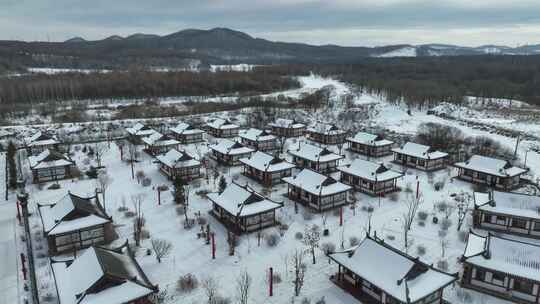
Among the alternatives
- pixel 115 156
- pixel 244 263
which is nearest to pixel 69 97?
pixel 115 156

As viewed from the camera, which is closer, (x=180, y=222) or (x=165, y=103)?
(x=180, y=222)

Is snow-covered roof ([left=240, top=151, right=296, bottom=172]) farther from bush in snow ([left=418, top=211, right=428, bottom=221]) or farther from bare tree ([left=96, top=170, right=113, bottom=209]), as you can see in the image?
bare tree ([left=96, top=170, right=113, bottom=209])

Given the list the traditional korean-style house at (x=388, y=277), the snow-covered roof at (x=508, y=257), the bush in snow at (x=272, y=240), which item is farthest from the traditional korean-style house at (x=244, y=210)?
the snow-covered roof at (x=508, y=257)

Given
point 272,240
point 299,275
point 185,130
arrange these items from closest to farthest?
point 299,275, point 272,240, point 185,130

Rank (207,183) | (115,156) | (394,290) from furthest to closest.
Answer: (115,156) < (207,183) < (394,290)

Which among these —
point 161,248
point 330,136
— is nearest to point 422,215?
point 161,248

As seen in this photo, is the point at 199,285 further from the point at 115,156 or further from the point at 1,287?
the point at 115,156

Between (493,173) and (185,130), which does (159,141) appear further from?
(493,173)
